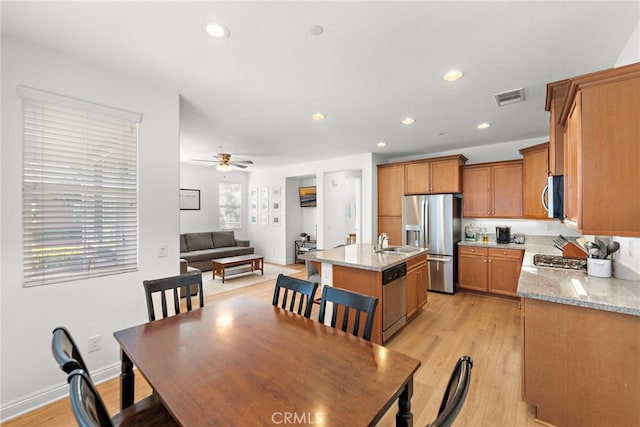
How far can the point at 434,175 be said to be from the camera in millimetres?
4848

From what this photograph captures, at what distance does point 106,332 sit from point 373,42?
3107mm

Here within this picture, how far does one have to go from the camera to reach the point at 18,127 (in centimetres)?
189

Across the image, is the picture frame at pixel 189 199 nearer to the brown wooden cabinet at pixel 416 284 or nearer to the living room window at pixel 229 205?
the living room window at pixel 229 205

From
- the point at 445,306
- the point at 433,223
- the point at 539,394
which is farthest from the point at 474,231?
the point at 539,394

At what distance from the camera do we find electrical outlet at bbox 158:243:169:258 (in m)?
2.57

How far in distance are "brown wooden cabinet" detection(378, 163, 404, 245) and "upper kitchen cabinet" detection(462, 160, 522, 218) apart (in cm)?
111

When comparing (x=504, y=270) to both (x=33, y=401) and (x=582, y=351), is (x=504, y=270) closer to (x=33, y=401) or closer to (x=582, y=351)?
(x=582, y=351)

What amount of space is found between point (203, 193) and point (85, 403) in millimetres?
7099

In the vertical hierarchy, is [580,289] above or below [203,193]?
below

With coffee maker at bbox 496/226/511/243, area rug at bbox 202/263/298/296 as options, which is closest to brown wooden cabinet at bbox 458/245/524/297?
coffee maker at bbox 496/226/511/243

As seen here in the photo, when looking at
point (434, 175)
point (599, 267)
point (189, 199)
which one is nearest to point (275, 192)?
point (189, 199)

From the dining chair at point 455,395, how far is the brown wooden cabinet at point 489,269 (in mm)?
4100

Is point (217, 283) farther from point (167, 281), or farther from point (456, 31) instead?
point (456, 31)

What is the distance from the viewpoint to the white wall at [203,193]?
696cm
